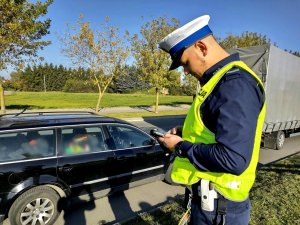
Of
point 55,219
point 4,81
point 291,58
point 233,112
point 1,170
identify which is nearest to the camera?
point 233,112

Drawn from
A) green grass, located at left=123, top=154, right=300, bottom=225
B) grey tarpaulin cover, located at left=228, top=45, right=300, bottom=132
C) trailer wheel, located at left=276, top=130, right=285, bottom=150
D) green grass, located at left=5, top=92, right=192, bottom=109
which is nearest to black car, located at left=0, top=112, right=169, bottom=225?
green grass, located at left=123, top=154, right=300, bottom=225

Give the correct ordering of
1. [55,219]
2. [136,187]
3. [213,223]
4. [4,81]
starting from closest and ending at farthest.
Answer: [213,223] → [55,219] → [136,187] → [4,81]

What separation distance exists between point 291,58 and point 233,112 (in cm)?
929

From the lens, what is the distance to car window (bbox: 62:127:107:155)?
439cm

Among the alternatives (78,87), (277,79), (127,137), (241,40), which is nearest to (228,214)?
(127,137)

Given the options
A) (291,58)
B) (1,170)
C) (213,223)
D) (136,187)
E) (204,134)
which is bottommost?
(136,187)

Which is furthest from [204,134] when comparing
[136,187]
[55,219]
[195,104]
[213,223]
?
[136,187]

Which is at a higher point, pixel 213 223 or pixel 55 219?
pixel 213 223

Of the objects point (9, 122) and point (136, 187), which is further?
point (136, 187)

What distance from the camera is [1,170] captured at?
3674 millimetres

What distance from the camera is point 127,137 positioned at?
17.3 feet

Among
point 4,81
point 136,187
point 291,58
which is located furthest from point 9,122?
point 4,81

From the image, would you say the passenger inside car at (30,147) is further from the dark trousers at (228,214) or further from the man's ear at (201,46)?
the man's ear at (201,46)

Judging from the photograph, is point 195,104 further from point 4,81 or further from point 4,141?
point 4,81
